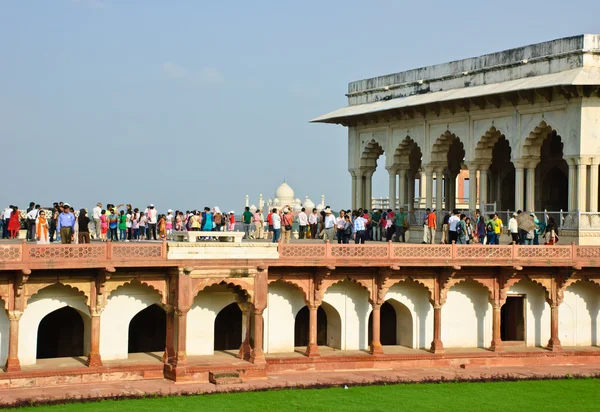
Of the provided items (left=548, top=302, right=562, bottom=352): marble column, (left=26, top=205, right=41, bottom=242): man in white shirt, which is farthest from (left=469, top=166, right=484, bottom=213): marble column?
(left=26, top=205, right=41, bottom=242): man in white shirt

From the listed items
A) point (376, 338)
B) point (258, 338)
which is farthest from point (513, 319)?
point (258, 338)

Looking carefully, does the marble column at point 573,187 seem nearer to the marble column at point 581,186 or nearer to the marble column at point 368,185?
the marble column at point 581,186

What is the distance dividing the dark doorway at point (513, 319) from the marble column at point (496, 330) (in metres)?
1.15

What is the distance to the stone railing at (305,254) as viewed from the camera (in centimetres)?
2222

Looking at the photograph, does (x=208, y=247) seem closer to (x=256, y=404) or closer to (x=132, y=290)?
(x=132, y=290)

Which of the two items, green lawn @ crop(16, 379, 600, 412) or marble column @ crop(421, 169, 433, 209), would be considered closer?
green lawn @ crop(16, 379, 600, 412)

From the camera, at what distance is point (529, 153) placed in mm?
29359

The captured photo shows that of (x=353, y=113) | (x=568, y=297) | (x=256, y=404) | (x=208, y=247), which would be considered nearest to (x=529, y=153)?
(x=568, y=297)

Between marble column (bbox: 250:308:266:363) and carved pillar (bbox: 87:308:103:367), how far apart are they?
322 cm

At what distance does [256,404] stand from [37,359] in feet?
18.4

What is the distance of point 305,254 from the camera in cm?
2484

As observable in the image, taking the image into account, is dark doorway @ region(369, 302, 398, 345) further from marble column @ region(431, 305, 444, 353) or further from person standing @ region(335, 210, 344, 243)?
person standing @ region(335, 210, 344, 243)

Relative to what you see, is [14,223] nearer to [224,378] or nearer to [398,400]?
[224,378]

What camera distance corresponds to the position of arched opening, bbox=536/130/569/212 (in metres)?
33.4
